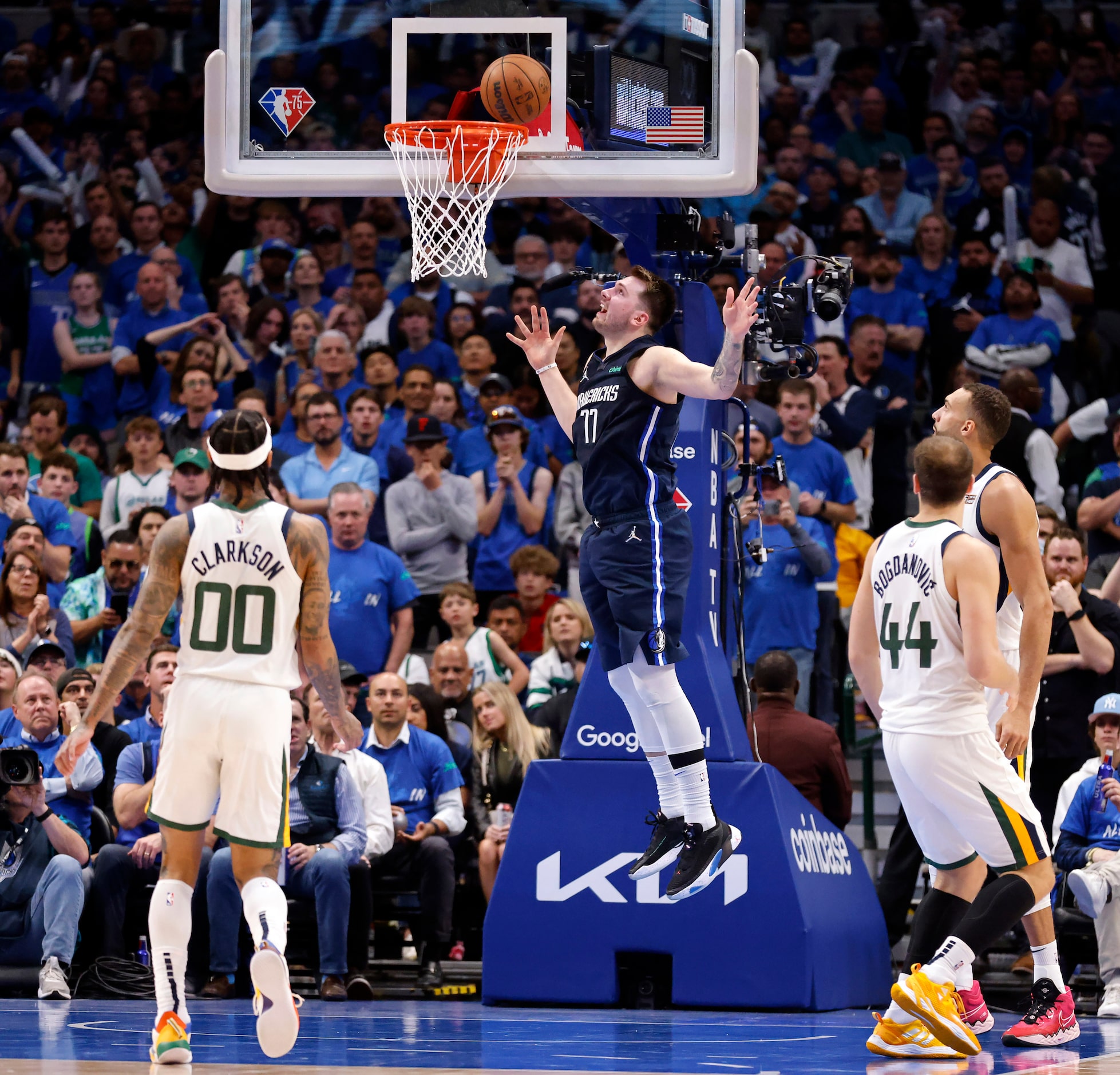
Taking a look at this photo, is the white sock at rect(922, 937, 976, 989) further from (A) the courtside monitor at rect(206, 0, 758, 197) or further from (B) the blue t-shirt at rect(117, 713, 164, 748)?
(B) the blue t-shirt at rect(117, 713, 164, 748)

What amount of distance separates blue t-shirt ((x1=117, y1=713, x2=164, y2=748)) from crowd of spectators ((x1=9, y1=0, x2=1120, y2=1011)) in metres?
0.02

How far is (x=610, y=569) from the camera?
839 cm

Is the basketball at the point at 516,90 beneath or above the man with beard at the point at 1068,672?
above

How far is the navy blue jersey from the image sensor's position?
8406mm

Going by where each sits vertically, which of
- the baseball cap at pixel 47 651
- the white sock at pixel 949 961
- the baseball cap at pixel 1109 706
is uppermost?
the baseball cap at pixel 47 651

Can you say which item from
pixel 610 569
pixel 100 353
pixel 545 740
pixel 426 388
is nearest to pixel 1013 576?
pixel 610 569

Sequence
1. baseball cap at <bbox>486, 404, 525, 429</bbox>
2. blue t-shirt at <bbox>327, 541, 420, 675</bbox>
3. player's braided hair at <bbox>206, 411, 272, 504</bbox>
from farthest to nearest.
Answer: baseball cap at <bbox>486, 404, 525, 429</bbox> < blue t-shirt at <bbox>327, 541, 420, 675</bbox> < player's braided hair at <bbox>206, 411, 272, 504</bbox>

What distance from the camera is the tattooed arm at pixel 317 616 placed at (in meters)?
7.45

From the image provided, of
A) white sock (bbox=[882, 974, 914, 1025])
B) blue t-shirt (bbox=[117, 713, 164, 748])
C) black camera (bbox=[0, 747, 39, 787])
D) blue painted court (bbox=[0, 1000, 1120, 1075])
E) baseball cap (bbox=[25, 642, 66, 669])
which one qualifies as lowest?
blue painted court (bbox=[0, 1000, 1120, 1075])

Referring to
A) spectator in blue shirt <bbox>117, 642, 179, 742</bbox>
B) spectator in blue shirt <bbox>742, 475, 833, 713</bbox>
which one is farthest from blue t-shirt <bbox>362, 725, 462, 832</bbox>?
spectator in blue shirt <bbox>742, 475, 833, 713</bbox>

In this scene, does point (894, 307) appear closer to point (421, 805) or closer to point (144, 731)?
point (421, 805)

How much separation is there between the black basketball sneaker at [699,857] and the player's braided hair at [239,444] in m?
2.56

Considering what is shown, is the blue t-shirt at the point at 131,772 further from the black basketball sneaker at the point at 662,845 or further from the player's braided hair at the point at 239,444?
the player's braided hair at the point at 239,444

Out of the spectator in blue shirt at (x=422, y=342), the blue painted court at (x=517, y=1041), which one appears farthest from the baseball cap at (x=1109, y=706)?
the spectator in blue shirt at (x=422, y=342)
